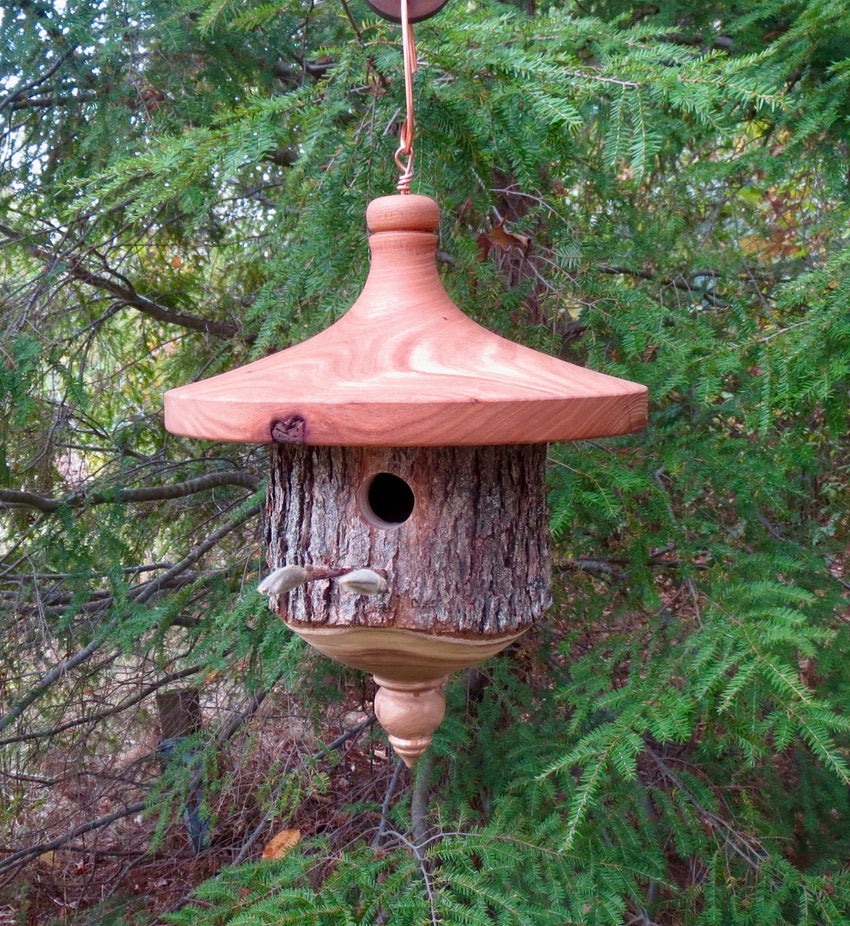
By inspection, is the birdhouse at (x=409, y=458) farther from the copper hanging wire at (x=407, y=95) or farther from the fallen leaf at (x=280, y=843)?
the fallen leaf at (x=280, y=843)

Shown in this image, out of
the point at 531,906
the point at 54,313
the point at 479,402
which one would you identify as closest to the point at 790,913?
the point at 531,906

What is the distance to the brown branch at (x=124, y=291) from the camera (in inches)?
99.0

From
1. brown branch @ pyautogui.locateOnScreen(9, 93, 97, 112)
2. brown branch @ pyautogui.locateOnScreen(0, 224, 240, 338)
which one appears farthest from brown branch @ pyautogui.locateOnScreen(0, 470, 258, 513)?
brown branch @ pyautogui.locateOnScreen(9, 93, 97, 112)

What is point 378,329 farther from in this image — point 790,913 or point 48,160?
point 790,913

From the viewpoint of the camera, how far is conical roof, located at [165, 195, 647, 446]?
1047 millimetres

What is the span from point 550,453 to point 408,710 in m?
0.72

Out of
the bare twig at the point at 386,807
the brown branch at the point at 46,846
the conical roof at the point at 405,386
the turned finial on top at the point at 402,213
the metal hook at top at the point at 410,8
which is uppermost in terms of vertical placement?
the metal hook at top at the point at 410,8

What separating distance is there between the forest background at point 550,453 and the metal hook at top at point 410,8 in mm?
105

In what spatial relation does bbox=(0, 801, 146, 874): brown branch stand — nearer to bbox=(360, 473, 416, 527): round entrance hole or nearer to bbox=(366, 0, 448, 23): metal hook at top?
bbox=(360, 473, 416, 527): round entrance hole

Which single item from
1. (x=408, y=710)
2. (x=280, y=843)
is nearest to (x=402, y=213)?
(x=408, y=710)

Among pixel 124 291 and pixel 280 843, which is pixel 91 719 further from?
pixel 124 291

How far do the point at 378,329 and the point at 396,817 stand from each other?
71.6 inches

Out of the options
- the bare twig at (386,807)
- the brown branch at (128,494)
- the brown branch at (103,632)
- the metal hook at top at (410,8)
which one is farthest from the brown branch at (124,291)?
the bare twig at (386,807)

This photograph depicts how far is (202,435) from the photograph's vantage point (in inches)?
46.0
